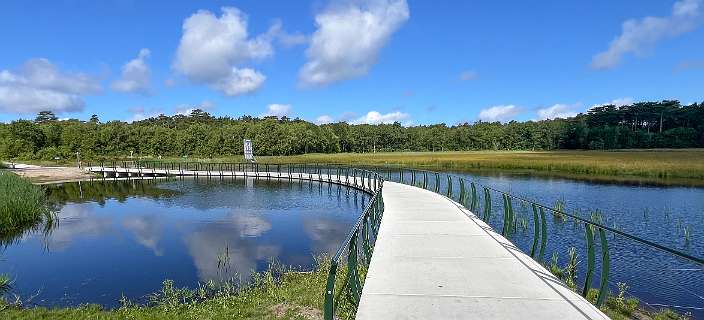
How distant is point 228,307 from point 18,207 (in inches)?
652

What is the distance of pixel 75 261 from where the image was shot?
13.9 meters

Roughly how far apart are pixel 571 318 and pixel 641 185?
3334 centimetres

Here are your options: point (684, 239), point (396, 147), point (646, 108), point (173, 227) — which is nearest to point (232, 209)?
point (173, 227)

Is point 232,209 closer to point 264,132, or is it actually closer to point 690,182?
point 690,182

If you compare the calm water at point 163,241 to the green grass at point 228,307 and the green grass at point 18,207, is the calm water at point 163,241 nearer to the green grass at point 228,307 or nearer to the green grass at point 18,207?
the green grass at point 18,207

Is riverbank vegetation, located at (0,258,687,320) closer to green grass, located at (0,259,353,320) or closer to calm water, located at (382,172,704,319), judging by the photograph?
green grass, located at (0,259,353,320)

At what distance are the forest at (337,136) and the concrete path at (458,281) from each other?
85.7 meters

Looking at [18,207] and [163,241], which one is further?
[18,207]

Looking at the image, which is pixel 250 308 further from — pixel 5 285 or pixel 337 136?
pixel 337 136

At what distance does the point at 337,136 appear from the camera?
12188 centimetres

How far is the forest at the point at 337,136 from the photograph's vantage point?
92.1 meters

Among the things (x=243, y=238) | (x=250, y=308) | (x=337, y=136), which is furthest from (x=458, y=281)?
(x=337, y=136)

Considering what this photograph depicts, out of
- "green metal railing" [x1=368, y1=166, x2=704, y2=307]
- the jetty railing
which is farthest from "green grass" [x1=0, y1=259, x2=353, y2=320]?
"green metal railing" [x1=368, y1=166, x2=704, y2=307]

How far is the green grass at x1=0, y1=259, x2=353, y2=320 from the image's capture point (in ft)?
24.9
